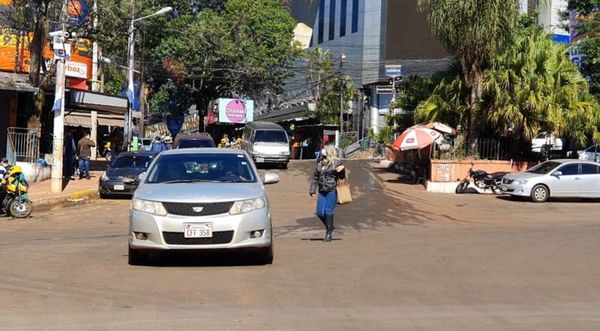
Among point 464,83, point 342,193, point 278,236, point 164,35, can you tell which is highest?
point 164,35

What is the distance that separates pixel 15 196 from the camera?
17.6 metres

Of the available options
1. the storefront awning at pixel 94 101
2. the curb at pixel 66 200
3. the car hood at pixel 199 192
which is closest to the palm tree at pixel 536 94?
the curb at pixel 66 200

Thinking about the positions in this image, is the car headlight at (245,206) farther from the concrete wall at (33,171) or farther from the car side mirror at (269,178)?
the concrete wall at (33,171)

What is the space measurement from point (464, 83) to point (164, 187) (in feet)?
71.2

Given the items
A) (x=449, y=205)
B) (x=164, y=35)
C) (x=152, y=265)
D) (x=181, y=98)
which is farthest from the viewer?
(x=181, y=98)

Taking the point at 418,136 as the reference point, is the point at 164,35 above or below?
above

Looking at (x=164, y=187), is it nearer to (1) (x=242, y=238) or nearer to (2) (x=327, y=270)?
(1) (x=242, y=238)

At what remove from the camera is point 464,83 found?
2970 cm

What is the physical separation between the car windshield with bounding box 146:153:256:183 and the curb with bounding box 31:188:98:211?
10.4 meters

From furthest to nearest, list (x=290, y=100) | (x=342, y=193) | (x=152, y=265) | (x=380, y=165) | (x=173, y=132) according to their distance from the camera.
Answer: (x=290, y=100) → (x=173, y=132) → (x=380, y=165) → (x=342, y=193) → (x=152, y=265)

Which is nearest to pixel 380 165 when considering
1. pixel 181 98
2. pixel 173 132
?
pixel 181 98

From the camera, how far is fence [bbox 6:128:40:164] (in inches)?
1017

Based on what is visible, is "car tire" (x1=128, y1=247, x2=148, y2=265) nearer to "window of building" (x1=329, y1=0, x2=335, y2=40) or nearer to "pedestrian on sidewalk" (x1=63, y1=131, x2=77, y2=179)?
"pedestrian on sidewalk" (x1=63, y1=131, x2=77, y2=179)

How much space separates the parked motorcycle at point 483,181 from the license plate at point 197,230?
1882 centimetres
